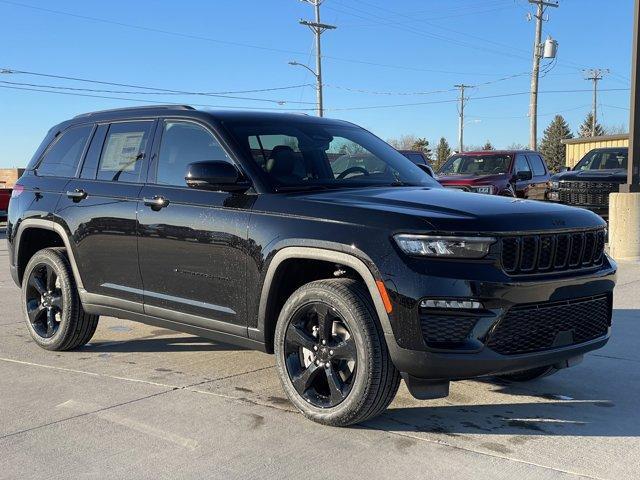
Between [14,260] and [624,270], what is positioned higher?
[14,260]

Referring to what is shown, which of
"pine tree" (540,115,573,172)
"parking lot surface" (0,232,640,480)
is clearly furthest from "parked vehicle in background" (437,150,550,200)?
"pine tree" (540,115,573,172)

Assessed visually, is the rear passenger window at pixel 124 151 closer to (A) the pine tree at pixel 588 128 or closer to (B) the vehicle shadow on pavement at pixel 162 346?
(B) the vehicle shadow on pavement at pixel 162 346

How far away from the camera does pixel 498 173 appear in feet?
53.4

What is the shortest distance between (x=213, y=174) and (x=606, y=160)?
1364 cm

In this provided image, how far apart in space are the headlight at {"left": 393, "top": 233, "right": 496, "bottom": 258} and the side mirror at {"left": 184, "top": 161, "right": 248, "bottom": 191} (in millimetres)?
1314

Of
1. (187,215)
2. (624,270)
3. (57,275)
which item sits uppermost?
(187,215)

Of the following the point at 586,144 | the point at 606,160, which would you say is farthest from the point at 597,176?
the point at 586,144

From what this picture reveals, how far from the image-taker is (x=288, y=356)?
434cm

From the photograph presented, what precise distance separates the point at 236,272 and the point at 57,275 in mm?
2133

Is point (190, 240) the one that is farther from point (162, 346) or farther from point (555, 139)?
point (555, 139)

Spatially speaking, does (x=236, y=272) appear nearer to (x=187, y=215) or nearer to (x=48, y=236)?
(x=187, y=215)

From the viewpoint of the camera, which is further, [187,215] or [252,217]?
[187,215]

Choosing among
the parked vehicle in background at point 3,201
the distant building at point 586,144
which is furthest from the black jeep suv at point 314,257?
the distant building at point 586,144

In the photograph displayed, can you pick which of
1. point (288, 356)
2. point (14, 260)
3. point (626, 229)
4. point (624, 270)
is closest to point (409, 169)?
point (288, 356)
